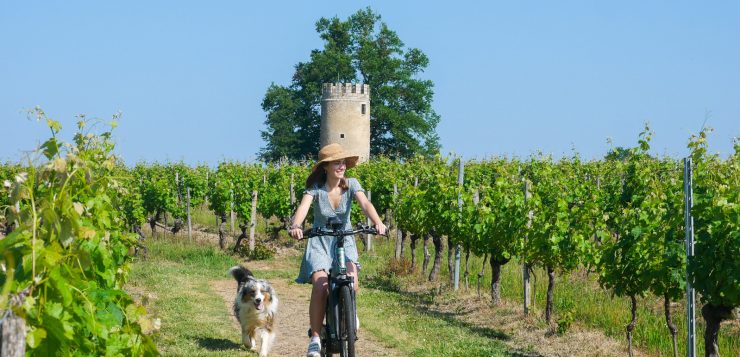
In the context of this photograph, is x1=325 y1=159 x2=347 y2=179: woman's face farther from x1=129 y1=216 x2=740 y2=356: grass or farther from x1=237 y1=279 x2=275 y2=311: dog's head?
x1=237 y1=279 x2=275 y2=311: dog's head

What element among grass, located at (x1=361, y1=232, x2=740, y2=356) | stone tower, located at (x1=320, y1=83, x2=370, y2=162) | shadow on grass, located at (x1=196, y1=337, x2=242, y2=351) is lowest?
shadow on grass, located at (x1=196, y1=337, x2=242, y2=351)

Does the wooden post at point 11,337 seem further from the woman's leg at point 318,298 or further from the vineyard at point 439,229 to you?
the woman's leg at point 318,298

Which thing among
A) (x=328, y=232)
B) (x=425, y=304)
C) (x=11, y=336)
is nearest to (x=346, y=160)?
(x=328, y=232)

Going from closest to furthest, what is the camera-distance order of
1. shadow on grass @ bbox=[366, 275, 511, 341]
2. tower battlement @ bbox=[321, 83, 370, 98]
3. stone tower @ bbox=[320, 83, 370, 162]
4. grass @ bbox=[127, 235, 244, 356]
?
grass @ bbox=[127, 235, 244, 356]
shadow on grass @ bbox=[366, 275, 511, 341]
stone tower @ bbox=[320, 83, 370, 162]
tower battlement @ bbox=[321, 83, 370, 98]

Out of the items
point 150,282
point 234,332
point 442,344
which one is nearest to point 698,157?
point 442,344

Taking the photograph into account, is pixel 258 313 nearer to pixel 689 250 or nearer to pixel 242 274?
pixel 242 274

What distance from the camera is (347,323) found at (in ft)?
18.8

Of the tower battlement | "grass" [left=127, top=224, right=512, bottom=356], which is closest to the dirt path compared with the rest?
"grass" [left=127, top=224, right=512, bottom=356]

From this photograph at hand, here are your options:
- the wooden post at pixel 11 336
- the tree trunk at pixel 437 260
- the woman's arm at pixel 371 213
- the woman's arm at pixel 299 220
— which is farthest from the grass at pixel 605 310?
the wooden post at pixel 11 336

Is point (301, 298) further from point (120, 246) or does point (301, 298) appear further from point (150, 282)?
point (120, 246)

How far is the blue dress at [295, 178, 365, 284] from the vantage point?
6090 mm

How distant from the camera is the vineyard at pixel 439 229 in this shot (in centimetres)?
325

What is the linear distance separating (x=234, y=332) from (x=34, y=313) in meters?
6.42

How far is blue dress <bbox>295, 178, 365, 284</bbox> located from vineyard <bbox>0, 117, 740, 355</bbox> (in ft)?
3.79
